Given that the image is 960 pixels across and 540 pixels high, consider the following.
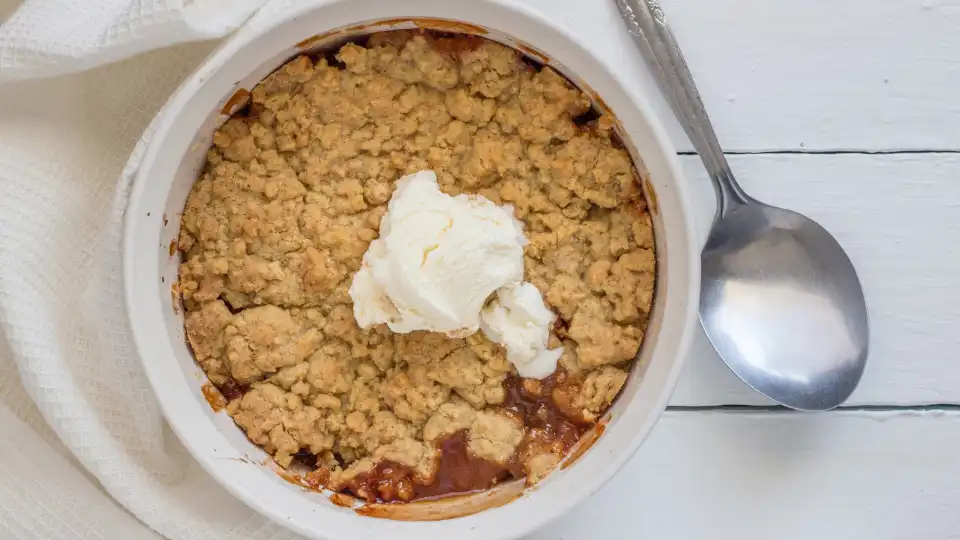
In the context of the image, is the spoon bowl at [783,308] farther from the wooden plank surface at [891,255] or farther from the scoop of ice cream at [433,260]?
the scoop of ice cream at [433,260]

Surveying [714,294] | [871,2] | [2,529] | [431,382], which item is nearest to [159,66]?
[431,382]

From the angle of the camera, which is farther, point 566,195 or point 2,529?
point 2,529

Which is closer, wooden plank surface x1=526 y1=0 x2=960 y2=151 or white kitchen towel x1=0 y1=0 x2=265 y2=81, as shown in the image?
white kitchen towel x1=0 y1=0 x2=265 y2=81

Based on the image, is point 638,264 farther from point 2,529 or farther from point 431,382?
point 2,529

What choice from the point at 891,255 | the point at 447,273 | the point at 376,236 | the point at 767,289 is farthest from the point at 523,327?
the point at 891,255

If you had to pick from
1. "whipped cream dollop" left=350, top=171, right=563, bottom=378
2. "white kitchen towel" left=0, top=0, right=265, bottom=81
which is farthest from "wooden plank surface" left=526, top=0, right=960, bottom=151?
"white kitchen towel" left=0, top=0, right=265, bottom=81

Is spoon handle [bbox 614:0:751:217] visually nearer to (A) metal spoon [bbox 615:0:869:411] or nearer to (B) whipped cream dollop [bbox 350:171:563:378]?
(A) metal spoon [bbox 615:0:869:411]
